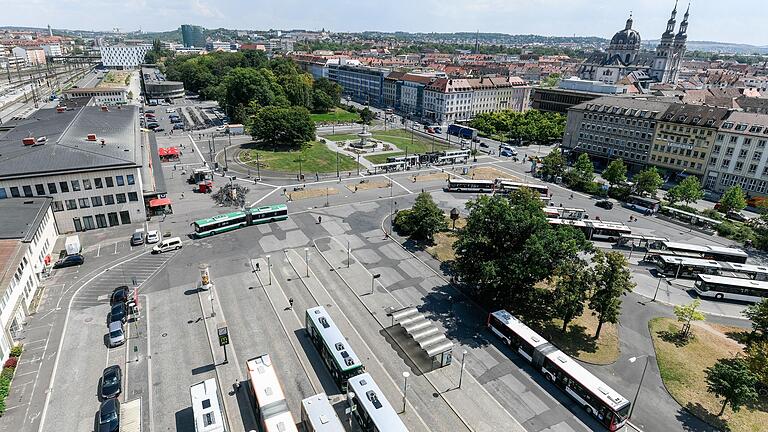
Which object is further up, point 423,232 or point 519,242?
point 519,242

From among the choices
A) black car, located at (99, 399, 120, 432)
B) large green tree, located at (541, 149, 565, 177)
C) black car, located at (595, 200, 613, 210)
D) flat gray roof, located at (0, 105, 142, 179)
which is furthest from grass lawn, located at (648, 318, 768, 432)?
flat gray roof, located at (0, 105, 142, 179)

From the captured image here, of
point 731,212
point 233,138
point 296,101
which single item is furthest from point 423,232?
point 296,101

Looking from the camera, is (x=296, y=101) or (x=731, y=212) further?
(x=296, y=101)

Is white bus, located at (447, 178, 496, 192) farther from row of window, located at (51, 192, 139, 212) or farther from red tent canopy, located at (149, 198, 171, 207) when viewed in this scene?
row of window, located at (51, 192, 139, 212)

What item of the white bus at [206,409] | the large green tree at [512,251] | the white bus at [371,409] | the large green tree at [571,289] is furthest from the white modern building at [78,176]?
the large green tree at [571,289]

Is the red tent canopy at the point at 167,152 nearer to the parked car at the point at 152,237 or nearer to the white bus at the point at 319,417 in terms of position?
the parked car at the point at 152,237

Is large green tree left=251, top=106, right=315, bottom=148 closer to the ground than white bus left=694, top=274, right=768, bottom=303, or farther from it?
farther from it

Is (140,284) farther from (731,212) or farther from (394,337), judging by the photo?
(731,212)
